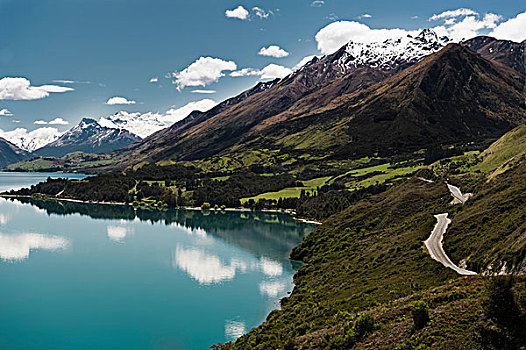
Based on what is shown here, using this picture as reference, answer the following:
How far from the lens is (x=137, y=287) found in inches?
3836

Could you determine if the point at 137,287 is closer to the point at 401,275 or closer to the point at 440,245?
the point at 401,275

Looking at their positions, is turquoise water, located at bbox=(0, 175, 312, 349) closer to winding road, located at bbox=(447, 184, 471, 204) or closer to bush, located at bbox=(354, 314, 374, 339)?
bush, located at bbox=(354, 314, 374, 339)

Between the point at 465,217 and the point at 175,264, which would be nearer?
the point at 465,217

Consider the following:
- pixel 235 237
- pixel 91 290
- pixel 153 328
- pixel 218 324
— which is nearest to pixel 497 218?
pixel 218 324

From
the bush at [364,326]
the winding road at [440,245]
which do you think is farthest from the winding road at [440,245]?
the bush at [364,326]

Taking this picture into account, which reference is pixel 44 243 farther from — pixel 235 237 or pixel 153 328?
pixel 153 328

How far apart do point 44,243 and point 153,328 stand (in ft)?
331

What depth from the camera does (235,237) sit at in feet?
541

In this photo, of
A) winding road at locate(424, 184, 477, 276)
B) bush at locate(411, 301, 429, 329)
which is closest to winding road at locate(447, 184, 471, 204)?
winding road at locate(424, 184, 477, 276)

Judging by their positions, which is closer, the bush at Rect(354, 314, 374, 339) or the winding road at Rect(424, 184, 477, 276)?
the bush at Rect(354, 314, 374, 339)

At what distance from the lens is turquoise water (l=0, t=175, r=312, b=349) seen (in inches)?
2776

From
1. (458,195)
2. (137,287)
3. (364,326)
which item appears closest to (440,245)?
(364,326)

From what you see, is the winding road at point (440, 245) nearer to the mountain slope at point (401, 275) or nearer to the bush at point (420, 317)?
the mountain slope at point (401, 275)

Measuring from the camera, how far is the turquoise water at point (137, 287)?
70.5 meters
